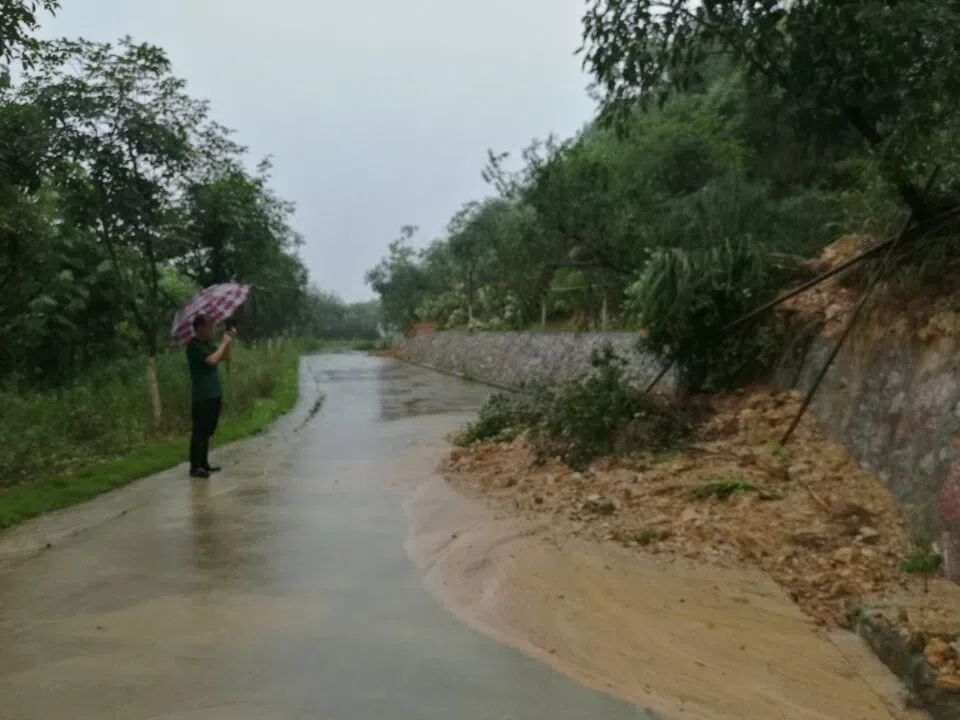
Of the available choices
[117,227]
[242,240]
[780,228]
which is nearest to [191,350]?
[117,227]

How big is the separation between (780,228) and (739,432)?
4659 millimetres

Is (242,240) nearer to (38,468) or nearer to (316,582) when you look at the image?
(38,468)

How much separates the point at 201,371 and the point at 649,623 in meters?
6.12

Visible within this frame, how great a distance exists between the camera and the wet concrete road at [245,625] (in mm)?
3734

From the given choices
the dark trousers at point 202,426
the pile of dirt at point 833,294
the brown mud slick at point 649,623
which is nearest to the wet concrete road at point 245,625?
the brown mud slick at point 649,623

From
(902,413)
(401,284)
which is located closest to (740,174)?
(902,413)

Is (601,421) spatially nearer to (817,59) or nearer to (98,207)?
(817,59)

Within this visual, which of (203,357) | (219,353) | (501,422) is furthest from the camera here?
(501,422)

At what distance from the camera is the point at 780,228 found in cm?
1192

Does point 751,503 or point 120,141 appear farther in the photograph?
point 120,141

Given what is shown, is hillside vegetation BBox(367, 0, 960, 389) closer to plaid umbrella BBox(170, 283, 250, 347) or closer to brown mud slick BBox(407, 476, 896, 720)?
brown mud slick BBox(407, 476, 896, 720)

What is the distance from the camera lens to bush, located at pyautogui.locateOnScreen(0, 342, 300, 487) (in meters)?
9.54

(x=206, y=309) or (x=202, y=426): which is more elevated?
(x=206, y=309)

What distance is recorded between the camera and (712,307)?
941cm
